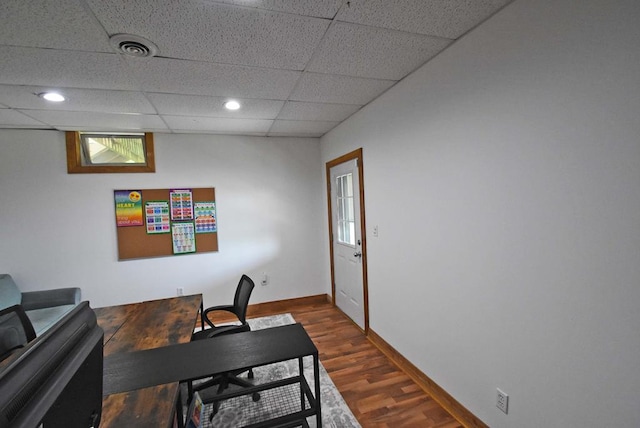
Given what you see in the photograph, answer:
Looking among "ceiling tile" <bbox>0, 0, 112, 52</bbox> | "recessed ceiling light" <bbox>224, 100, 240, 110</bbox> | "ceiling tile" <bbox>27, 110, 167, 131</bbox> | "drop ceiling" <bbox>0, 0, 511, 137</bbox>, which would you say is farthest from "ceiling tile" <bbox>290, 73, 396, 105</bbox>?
"ceiling tile" <bbox>27, 110, 167, 131</bbox>

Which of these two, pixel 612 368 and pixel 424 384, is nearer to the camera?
pixel 612 368

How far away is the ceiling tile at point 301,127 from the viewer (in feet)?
11.0

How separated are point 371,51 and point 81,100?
2.41 meters

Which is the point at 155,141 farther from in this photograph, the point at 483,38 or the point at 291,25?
the point at 483,38

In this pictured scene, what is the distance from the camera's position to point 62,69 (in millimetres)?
1871

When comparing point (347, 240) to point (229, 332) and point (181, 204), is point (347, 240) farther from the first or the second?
point (181, 204)

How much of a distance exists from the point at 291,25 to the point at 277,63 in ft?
1.39

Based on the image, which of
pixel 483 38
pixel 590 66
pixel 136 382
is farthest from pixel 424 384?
pixel 483 38

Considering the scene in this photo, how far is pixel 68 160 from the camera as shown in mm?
A: 3299

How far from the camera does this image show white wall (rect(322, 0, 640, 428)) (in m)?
1.10

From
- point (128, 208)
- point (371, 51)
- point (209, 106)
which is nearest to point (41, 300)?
point (128, 208)

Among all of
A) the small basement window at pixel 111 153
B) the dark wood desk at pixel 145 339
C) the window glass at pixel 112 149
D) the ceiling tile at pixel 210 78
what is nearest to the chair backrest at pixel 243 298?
the dark wood desk at pixel 145 339

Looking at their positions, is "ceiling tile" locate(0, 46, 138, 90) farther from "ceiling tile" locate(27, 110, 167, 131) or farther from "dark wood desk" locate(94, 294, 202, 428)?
"dark wood desk" locate(94, 294, 202, 428)

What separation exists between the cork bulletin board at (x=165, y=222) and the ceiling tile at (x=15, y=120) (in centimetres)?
99
